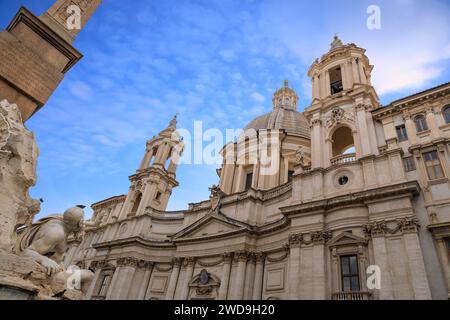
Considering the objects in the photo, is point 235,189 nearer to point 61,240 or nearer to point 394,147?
point 394,147

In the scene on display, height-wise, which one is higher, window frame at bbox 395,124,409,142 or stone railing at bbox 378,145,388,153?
window frame at bbox 395,124,409,142

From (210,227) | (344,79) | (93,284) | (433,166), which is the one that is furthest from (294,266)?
(93,284)

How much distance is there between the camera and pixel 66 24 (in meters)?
8.75

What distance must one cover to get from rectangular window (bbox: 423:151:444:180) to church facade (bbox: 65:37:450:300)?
6 centimetres

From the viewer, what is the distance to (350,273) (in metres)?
14.8

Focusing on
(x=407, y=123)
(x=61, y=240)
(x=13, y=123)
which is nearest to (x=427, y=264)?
(x=407, y=123)

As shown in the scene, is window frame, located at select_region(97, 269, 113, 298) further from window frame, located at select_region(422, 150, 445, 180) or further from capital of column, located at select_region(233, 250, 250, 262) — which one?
window frame, located at select_region(422, 150, 445, 180)

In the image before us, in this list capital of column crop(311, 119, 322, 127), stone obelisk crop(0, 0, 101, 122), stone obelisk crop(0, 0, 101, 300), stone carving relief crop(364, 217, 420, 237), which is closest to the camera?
stone obelisk crop(0, 0, 101, 300)

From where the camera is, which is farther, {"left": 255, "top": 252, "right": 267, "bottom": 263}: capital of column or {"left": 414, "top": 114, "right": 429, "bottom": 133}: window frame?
{"left": 255, "top": 252, "right": 267, "bottom": 263}: capital of column

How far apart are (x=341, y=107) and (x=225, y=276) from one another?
15424 millimetres

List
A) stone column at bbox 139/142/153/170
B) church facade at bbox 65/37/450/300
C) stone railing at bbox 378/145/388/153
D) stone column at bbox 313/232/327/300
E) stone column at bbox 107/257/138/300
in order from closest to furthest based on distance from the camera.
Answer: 1. church facade at bbox 65/37/450/300
2. stone column at bbox 313/232/327/300
3. stone railing at bbox 378/145/388/153
4. stone column at bbox 107/257/138/300
5. stone column at bbox 139/142/153/170

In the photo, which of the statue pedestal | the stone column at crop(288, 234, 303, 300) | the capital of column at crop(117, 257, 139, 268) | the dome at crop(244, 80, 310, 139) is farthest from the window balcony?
the statue pedestal

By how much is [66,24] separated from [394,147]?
1761 centimetres

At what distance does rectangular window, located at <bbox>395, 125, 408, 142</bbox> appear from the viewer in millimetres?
17098
